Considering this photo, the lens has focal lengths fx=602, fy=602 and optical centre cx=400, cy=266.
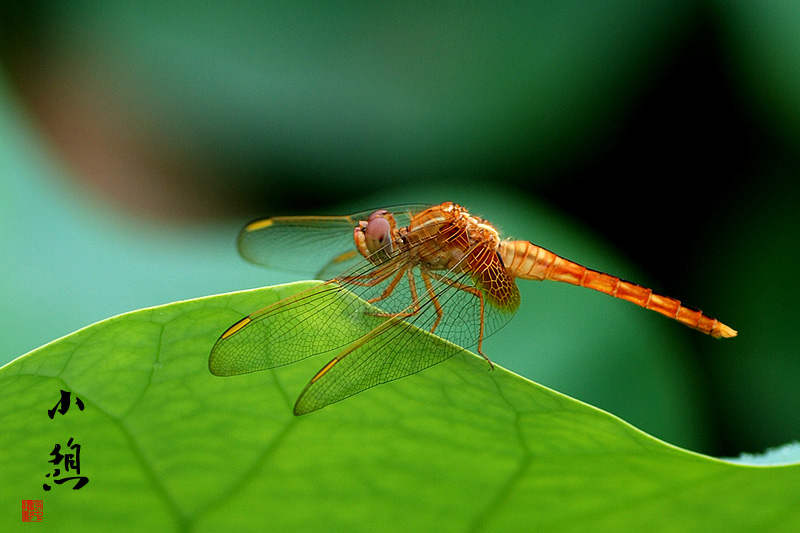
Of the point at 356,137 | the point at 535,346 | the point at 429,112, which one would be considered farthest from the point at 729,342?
the point at 356,137

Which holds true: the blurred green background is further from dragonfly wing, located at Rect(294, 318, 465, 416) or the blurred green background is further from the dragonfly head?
dragonfly wing, located at Rect(294, 318, 465, 416)

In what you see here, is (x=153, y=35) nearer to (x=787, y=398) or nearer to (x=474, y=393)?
(x=474, y=393)

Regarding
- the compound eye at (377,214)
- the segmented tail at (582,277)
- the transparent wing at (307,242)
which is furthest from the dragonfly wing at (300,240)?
the segmented tail at (582,277)

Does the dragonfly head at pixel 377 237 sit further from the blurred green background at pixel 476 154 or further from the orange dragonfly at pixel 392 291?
the blurred green background at pixel 476 154

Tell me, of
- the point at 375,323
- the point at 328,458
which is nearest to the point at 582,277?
the point at 375,323

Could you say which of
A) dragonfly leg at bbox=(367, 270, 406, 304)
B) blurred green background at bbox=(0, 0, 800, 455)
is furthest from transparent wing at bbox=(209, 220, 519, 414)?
blurred green background at bbox=(0, 0, 800, 455)

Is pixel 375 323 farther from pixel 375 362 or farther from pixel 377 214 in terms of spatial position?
pixel 377 214
